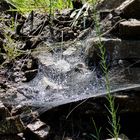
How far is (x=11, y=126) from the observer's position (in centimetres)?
281

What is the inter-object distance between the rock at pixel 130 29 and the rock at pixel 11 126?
53.8 inches

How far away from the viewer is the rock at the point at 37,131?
2785mm

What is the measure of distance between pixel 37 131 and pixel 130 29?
4.44 feet

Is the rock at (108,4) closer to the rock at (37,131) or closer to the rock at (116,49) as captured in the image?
the rock at (116,49)

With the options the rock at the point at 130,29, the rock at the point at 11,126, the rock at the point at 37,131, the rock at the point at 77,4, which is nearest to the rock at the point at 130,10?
the rock at the point at 130,29

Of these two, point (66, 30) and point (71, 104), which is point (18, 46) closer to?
point (66, 30)

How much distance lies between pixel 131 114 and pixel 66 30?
1.55 m

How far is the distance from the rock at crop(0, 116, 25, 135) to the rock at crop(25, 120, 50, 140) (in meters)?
0.07

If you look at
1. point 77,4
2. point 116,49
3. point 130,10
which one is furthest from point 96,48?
point 77,4

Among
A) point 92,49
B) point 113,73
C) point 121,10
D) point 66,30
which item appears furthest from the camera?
point 66,30

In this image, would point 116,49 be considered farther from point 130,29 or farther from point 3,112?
point 3,112

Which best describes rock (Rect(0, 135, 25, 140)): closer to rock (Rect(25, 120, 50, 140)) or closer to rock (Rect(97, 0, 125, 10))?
rock (Rect(25, 120, 50, 140))

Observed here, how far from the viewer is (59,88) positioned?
347 centimetres

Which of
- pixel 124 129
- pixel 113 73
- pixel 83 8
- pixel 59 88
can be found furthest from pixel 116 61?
pixel 83 8
